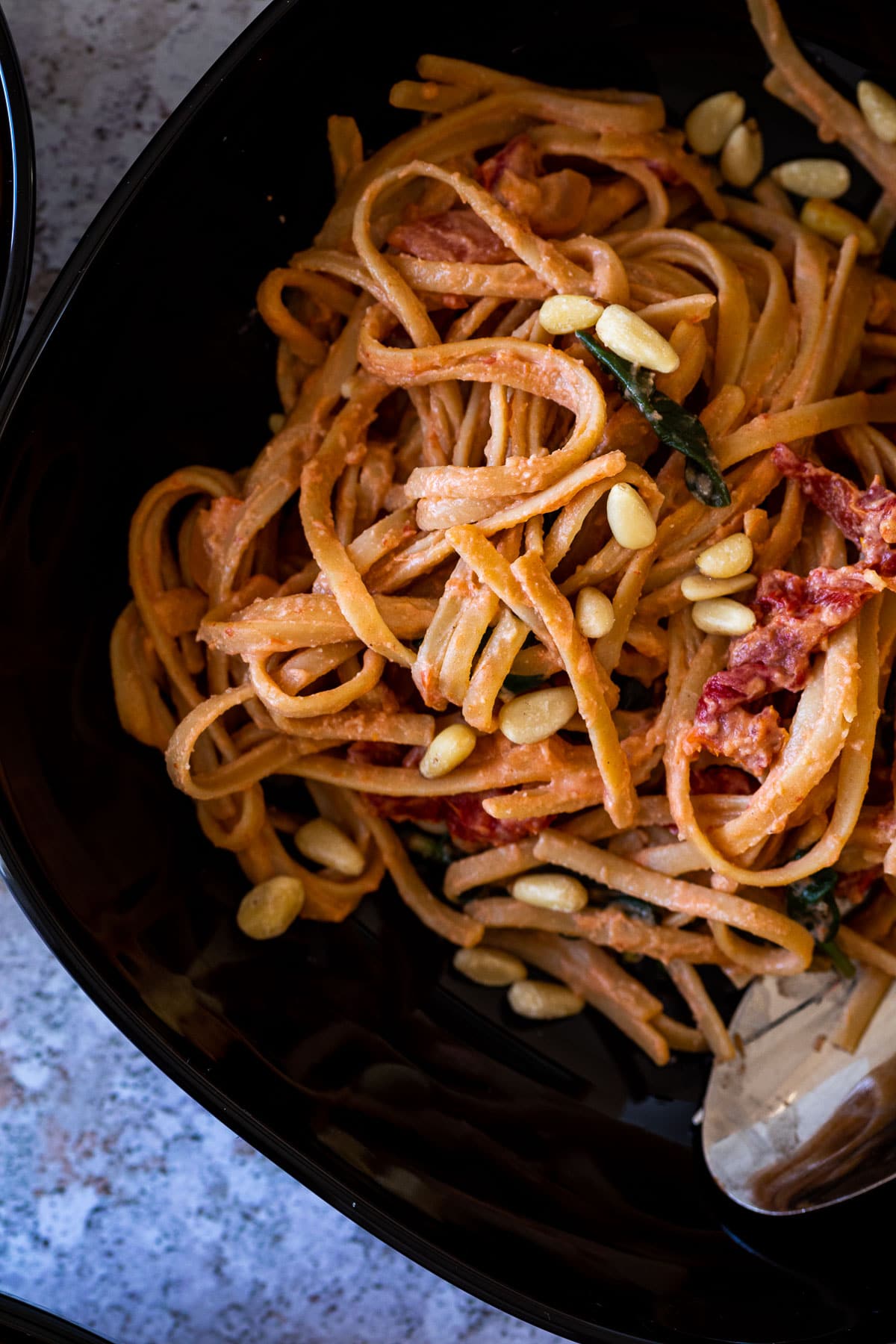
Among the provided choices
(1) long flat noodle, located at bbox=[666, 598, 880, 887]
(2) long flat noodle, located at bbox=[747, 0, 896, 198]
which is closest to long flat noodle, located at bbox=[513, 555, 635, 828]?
(1) long flat noodle, located at bbox=[666, 598, 880, 887]

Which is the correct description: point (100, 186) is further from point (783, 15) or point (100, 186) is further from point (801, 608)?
point (801, 608)

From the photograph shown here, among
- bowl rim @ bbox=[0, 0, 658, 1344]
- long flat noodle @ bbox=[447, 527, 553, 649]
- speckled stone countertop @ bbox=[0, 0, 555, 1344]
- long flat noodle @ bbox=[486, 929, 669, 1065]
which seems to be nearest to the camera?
bowl rim @ bbox=[0, 0, 658, 1344]

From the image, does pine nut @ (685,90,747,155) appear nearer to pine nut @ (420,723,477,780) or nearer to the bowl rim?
the bowl rim

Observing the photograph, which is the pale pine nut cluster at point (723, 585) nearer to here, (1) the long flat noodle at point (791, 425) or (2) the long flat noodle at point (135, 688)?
Answer: (1) the long flat noodle at point (791, 425)

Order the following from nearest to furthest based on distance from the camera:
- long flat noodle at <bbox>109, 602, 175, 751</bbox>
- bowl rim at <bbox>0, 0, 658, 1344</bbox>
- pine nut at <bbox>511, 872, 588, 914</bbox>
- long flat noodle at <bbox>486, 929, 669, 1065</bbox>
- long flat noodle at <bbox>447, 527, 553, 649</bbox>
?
bowl rim at <bbox>0, 0, 658, 1344</bbox> < long flat noodle at <bbox>447, 527, 553, 649</bbox> < long flat noodle at <bbox>109, 602, 175, 751</bbox> < pine nut at <bbox>511, 872, 588, 914</bbox> < long flat noodle at <bbox>486, 929, 669, 1065</bbox>

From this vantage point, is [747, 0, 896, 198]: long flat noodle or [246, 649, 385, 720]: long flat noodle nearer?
[246, 649, 385, 720]: long flat noodle

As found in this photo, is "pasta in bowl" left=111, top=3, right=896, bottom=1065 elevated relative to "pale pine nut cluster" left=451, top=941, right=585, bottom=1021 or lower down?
elevated

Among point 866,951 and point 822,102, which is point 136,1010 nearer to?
point 866,951

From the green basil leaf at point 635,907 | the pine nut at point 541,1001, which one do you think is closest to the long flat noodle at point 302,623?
the green basil leaf at point 635,907
